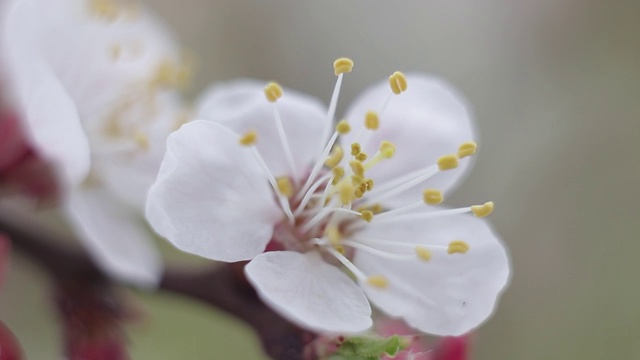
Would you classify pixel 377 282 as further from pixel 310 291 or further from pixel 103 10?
pixel 103 10

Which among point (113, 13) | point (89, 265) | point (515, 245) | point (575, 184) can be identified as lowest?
point (515, 245)

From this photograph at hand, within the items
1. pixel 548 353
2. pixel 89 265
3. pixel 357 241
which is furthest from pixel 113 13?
pixel 548 353

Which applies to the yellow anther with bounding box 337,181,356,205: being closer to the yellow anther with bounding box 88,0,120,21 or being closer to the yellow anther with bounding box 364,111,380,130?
the yellow anther with bounding box 364,111,380,130

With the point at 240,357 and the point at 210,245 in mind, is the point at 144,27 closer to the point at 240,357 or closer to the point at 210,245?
the point at 210,245

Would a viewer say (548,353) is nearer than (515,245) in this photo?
Yes

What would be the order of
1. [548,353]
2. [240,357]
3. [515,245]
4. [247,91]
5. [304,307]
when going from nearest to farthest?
[304,307], [247,91], [240,357], [548,353], [515,245]

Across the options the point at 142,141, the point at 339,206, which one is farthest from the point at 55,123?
the point at 339,206

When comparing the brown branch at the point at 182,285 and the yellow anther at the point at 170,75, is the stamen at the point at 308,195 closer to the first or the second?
the brown branch at the point at 182,285
